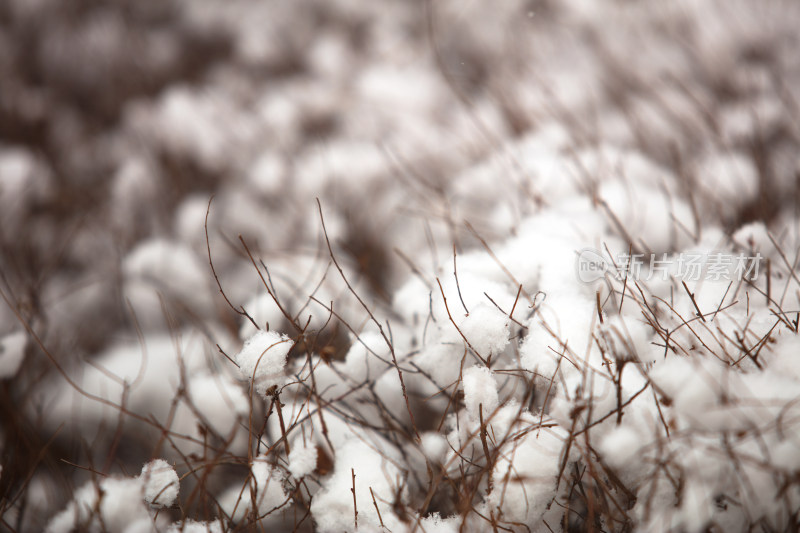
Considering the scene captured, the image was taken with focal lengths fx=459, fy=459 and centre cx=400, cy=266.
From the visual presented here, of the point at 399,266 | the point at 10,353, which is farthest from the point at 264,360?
the point at 399,266

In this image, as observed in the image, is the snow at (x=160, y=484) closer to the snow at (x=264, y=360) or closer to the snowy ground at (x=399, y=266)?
the snowy ground at (x=399, y=266)

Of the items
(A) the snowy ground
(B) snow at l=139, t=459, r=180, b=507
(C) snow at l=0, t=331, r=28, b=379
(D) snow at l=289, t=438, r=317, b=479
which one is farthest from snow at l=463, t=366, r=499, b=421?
(C) snow at l=0, t=331, r=28, b=379

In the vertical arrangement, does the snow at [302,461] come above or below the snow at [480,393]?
below

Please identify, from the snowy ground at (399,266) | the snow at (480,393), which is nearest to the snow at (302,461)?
the snowy ground at (399,266)

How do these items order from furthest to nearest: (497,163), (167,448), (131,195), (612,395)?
1. (131,195)
2. (497,163)
3. (167,448)
4. (612,395)

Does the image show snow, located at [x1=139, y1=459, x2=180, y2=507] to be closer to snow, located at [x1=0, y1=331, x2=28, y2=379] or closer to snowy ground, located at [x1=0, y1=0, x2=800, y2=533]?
snowy ground, located at [x1=0, y1=0, x2=800, y2=533]

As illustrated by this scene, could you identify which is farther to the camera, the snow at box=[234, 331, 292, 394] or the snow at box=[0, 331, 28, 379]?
the snow at box=[0, 331, 28, 379]

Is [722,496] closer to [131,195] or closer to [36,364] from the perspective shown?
[36,364]

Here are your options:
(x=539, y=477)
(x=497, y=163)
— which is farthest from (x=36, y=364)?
(x=497, y=163)
